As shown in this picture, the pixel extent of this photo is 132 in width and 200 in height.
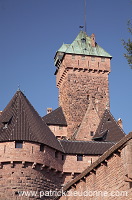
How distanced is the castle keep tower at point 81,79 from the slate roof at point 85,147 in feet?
21.9

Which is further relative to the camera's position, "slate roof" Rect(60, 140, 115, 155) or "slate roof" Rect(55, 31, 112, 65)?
"slate roof" Rect(55, 31, 112, 65)

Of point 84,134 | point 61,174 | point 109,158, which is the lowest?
point 109,158

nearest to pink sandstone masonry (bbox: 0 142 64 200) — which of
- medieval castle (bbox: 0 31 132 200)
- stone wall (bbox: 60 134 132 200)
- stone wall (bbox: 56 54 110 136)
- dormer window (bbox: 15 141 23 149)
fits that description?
medieval castle (bbox: 0 31 132 200)

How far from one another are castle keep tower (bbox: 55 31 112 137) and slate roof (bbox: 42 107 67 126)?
455 mm

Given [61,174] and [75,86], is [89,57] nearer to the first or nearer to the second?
[75,86]

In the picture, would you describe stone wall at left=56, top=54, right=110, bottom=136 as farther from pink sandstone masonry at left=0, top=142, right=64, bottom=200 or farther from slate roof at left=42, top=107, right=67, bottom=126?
pink sandstone masonry at left=0, top=142, right=64, bottom=200

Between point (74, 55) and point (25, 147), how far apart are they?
59.7ft

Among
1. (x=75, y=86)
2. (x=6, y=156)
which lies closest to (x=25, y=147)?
(x=6, y=156)

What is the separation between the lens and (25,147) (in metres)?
26.0

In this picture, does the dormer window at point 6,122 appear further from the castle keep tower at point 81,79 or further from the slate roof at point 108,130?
the castle keep tower at point 81,79

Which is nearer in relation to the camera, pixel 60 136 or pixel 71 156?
pixel 71 156

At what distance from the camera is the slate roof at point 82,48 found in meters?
42.8

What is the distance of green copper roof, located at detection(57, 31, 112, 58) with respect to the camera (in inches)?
1687

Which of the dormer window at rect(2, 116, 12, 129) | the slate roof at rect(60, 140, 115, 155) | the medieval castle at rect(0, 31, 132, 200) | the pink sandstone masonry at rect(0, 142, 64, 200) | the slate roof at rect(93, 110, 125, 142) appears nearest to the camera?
the medieval castle at rect(0, 31, 132, 200)
